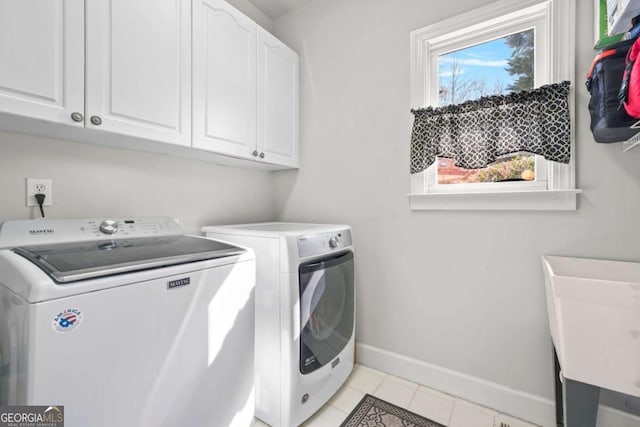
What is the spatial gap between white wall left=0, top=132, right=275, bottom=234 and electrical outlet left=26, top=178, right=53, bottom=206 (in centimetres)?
2

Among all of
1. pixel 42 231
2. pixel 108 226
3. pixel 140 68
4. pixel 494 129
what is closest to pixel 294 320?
pixel 108 226

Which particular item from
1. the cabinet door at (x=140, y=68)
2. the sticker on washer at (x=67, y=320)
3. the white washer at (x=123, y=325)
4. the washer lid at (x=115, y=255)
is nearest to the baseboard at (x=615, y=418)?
the white washer at (x=123, y=325)

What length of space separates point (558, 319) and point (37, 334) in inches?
63.3

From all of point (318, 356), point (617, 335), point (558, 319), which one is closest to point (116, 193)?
point (318, 356)

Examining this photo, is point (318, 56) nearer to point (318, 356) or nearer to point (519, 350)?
point (318, 356)

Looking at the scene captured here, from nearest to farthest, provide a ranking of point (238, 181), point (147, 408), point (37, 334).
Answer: point (37, 334), point (147, 408), point (238, 181)

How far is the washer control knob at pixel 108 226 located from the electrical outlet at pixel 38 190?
23 cm

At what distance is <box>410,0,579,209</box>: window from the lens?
1.41 m

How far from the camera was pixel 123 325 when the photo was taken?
2.78 ft

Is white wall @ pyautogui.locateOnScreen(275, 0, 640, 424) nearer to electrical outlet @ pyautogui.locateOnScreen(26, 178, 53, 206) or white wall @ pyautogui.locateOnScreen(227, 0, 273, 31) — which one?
white wall @ pyautogui.locateOnScreen(227, 0, 273, 31)

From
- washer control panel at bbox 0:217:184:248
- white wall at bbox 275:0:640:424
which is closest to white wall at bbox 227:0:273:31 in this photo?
white wall at bbox 275:0:640:424

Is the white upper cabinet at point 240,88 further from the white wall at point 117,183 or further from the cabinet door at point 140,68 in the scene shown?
the white wall at point 117,183

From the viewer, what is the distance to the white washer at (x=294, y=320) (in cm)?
139

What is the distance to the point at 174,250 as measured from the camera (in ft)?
3.76
